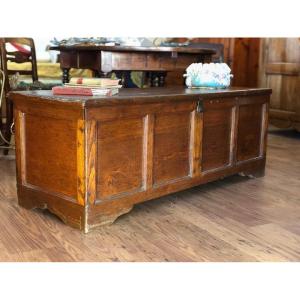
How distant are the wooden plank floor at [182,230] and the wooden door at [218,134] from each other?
17 cm

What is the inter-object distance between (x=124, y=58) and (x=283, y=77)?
202 cm

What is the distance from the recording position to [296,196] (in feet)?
7.32

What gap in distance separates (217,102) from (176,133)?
33 cm

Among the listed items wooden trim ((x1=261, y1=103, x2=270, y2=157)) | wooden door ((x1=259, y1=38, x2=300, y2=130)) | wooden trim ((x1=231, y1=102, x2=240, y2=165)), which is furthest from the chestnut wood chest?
wooden door ((x1=259, y1=38, x2=300, y2=130))

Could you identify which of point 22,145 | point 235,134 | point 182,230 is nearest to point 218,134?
point 235,134

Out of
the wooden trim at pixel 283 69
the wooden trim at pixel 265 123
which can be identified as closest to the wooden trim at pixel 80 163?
the wooden trim at pixel 265 123

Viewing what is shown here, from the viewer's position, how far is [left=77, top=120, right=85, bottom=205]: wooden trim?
1.56 metres

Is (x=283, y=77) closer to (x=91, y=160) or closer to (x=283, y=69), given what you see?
(x=283, y=69)

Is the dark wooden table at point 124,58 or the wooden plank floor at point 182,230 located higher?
the dark wooden table at point 124,58

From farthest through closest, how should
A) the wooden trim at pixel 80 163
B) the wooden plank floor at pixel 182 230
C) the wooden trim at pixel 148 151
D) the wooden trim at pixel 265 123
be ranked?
1. the wooden trim at pixel 265 123
2. the wooden trim at pixel 148 151
3. the wooden trim at pixel 80 163
4. the wooden plank floor at pixel 182 230

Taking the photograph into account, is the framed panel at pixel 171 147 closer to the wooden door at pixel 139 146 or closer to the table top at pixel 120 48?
the wooden door at pixel 139 146

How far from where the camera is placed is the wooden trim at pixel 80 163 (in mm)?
1556
